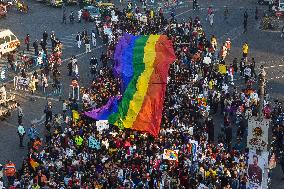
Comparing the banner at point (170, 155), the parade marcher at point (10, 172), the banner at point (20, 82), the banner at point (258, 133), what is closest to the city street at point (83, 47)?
the banner at point (20, 82)

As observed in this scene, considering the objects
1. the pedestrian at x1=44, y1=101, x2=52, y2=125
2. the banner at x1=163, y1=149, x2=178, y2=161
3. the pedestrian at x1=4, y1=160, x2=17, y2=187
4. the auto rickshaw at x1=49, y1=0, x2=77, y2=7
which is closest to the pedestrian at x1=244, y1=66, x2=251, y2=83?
the banner at x1=163, y1=149, x2=178, y2=161

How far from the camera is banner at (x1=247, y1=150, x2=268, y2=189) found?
89.9ft

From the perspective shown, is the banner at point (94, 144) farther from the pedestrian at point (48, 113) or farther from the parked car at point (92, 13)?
the parked car at point (92, 13)

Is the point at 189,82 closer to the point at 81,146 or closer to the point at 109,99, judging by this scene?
the point at 109,99

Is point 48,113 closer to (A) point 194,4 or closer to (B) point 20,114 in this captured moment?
(B) point 20,114

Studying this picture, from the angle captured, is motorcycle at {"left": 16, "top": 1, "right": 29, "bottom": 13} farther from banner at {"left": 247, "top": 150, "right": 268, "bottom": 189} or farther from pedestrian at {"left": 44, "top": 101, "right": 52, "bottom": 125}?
banner at {"left": 247, "top": 150, "right": 268, "bottom": 189}

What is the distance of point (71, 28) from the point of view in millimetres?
55750

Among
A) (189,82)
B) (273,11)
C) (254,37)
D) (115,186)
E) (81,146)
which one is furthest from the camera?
(273,11)

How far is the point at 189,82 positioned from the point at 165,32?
33.4 ft

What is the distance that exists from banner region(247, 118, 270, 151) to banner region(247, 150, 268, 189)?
Answer: 41 centimetres

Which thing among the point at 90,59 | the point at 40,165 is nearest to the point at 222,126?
the point at 40,165

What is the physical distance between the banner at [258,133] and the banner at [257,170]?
1.35 ft

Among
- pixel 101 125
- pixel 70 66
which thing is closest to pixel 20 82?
pixel 70 66

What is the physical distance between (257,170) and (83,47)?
2632 centimetres
